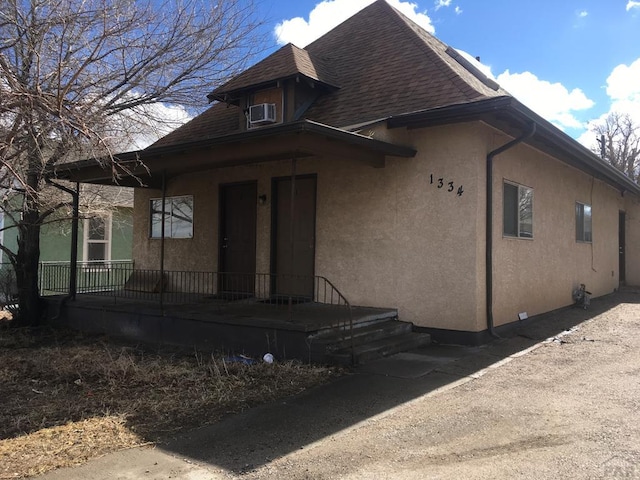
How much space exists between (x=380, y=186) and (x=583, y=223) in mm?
7009

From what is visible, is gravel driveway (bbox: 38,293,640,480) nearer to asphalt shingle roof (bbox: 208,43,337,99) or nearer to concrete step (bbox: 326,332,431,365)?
concrete step (bbox: 326,332,431,365)

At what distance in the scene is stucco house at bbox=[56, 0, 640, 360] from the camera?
7.80 m

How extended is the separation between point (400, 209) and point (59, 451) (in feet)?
19.3

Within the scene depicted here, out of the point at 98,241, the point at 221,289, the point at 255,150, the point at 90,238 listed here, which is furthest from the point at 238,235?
the point at 90,238

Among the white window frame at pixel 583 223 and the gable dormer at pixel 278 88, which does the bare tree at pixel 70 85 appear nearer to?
the gable dormer at pixel 278 88

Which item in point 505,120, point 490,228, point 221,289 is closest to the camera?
point 490,228

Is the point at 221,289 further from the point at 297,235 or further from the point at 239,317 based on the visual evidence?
the point at 239,317

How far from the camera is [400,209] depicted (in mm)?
8383

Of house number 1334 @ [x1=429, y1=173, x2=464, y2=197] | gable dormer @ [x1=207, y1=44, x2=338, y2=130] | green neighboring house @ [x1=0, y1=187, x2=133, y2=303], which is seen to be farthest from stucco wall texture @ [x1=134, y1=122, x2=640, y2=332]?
green neighboring house @ [x1=0, y1=187, x2=133, y2=303]

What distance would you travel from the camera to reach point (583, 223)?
12891 millimetres

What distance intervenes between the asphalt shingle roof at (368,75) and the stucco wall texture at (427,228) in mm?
685

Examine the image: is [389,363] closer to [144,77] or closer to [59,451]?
[59,451]

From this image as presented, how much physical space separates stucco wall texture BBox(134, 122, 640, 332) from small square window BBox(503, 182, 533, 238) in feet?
0.54

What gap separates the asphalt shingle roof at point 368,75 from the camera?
861 centimetres
